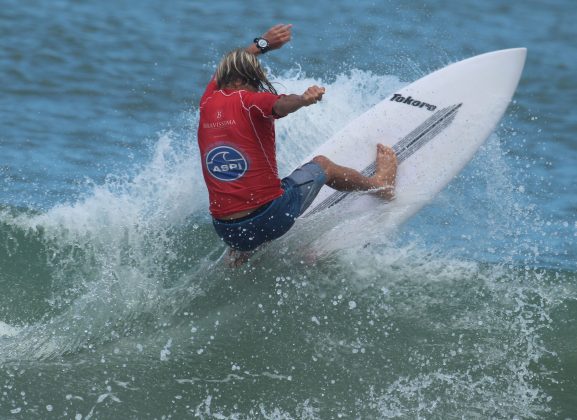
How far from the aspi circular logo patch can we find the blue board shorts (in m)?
0.28

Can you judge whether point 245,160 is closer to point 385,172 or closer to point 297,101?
point 297,101

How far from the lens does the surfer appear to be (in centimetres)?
599

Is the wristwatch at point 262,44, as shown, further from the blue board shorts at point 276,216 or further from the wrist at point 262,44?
the blue board shorts at point 276,216

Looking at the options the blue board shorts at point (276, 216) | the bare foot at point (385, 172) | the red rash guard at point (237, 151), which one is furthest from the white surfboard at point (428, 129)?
the red rash guard at point (237, 151)

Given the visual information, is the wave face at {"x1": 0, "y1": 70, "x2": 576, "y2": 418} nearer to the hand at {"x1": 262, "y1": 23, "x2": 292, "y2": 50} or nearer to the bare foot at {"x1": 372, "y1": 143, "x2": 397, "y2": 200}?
the bare foot at {"x1": 372, "y1": 143, "x2": 397, "y2": 200}

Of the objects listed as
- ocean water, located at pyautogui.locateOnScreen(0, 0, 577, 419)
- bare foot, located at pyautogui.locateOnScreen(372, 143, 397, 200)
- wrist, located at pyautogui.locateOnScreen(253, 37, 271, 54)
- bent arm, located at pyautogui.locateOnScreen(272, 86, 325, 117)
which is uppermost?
wrist, located at pyautogui.locateOnScreen(253, 37, 271, 54)

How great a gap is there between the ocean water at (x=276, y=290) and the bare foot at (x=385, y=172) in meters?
0.26

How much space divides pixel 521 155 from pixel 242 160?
Result: 598 centimetres

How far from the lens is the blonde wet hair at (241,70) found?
6.03 meters

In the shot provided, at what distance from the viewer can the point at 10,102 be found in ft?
41.3

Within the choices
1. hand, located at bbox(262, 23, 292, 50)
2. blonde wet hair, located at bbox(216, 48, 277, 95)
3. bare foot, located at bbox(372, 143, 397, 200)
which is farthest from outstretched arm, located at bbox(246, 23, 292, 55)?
bare foot, located at bbox(372, 143, 397, 200)

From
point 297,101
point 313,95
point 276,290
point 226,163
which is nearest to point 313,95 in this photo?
point 313,95

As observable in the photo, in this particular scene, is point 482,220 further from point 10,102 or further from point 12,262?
point 10,102

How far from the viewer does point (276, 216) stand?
20.4 feet
